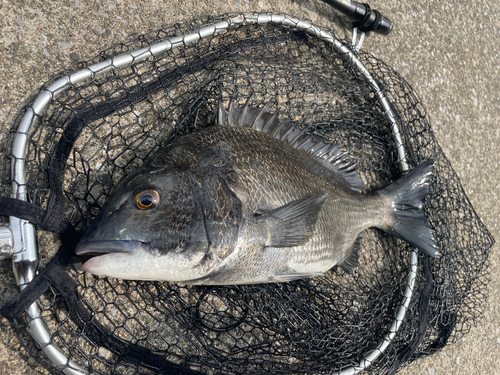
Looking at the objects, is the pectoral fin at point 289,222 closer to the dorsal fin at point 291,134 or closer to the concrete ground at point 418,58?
the dorsal fin at point 291,134

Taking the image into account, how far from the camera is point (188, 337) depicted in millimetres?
1571

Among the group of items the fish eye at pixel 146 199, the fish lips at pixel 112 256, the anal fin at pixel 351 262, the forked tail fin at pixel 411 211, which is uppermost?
the fish eye at pixel 146 199

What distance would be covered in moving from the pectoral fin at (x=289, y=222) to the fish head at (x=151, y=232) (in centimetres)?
26

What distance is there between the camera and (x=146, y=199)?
1.16 m

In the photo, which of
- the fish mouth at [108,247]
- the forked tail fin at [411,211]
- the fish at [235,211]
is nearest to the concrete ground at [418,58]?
the fish mouth at [108,247]

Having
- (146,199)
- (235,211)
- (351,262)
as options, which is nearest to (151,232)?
(146,199)

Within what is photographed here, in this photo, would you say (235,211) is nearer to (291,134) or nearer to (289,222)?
(289,222)

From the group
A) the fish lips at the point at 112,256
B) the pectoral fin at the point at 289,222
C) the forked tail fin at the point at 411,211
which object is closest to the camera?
the fish lips at the point at 112,256

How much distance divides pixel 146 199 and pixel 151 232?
11cm

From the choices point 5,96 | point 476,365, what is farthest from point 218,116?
point 476,365

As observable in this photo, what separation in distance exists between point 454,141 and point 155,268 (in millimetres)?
2521

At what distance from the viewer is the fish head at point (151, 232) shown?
108 cm

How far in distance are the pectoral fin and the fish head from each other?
0.84ft

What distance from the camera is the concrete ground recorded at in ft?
4.52
